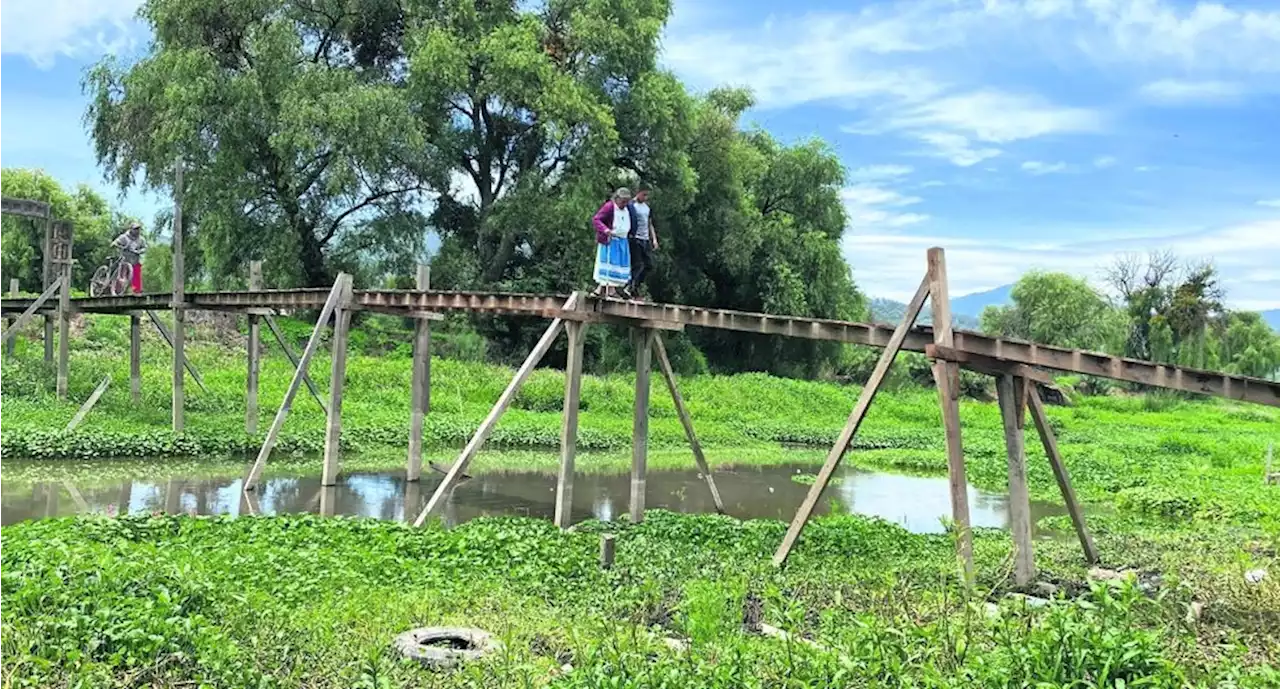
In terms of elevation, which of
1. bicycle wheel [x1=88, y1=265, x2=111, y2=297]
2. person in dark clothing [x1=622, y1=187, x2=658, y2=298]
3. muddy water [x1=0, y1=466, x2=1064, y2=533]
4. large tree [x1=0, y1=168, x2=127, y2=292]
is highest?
large tree [x1=0, y1=168, x2=127, y2=292]

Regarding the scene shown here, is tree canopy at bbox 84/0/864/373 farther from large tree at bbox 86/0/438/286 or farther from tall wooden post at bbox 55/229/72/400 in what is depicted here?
tall wooden post at bbox 55/229/72/400

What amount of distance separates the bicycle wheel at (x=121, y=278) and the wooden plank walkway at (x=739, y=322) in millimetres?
1356

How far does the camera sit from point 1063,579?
31.3 feet

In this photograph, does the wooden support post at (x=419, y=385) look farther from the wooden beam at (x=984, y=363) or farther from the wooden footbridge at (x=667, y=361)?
the wooden beam at (x=984, y=363)

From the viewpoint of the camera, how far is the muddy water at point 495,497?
Result: 13.5 m

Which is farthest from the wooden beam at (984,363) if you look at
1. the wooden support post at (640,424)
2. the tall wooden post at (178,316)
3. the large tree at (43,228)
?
the large tree at (43,228)

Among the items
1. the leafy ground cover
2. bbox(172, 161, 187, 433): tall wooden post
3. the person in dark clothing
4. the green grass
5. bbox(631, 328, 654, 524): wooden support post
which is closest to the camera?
the leafy ground cover

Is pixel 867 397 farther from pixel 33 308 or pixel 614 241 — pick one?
pixel 33 308

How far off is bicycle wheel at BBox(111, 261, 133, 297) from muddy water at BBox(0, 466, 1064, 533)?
8.16 m

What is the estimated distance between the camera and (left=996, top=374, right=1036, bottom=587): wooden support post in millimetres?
9086

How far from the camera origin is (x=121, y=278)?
847 inches

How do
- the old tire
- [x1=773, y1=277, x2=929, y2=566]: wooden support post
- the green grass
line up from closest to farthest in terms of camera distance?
the green grass
the old tire
[x1=773, y1=277, x2=929, y2=566]: wooden support post

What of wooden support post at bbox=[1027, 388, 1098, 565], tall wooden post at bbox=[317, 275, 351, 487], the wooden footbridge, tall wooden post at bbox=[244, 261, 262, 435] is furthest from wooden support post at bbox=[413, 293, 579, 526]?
tall wooden post at bbox=[244, 261, 262, 435]

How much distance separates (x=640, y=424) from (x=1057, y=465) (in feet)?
16.7
